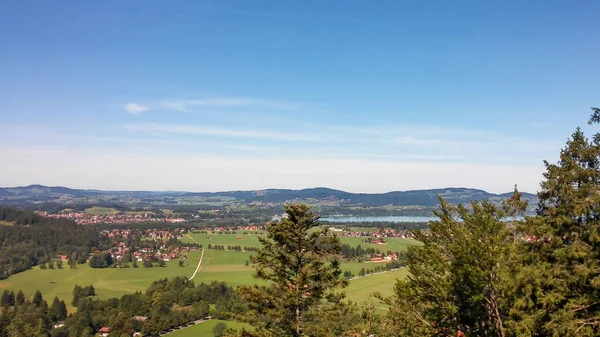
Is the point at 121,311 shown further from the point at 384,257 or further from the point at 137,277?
the point at 384,257

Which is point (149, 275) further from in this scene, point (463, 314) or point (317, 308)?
point (463, 314)

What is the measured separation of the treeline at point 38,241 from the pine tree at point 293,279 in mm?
88626

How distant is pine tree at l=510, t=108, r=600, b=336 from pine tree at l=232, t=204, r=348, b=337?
21.3 ft

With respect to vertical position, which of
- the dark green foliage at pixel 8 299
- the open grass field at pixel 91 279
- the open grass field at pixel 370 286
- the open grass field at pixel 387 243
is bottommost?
the open grass field at pixel 91 279

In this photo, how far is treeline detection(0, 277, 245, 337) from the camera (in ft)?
152

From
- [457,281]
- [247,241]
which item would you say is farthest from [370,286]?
[247,241]

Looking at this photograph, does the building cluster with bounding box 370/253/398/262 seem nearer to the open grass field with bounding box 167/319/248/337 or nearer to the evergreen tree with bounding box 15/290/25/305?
the open grass field with bounding box 167/319/248/337

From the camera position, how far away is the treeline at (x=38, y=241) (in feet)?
310

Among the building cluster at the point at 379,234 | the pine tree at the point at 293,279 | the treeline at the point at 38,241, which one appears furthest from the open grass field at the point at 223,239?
the pine tree at the point at 293,279

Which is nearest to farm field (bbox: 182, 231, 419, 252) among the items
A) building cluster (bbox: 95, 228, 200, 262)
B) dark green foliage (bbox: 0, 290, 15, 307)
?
building cluster (bbox: 95, 228, 200, 262)

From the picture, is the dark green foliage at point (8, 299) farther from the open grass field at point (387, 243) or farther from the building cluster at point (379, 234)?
the building cluster at point (379, 234)

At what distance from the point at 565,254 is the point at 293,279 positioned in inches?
338

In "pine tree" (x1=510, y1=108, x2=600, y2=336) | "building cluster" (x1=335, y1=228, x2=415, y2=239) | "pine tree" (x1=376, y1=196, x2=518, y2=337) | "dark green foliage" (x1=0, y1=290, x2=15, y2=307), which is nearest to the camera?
"pine tree" (x1=376, y1=196, x2=518, y2=337)

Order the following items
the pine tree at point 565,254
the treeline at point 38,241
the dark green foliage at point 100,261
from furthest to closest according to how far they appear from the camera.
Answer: the treeline at point 38,241 < the dark green foliage at point 100,261 < the pine tree at point 565,254
